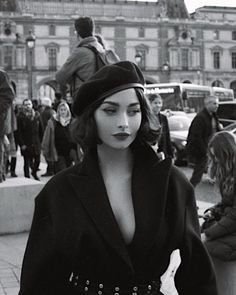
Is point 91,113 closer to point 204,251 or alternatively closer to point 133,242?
point 133,242

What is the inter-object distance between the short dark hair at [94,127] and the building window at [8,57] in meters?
65.2

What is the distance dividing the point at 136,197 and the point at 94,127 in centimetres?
28

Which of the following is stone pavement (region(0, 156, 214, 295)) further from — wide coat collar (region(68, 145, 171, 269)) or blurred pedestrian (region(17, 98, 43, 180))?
blurred pedestrian (region(17, 98, 43, 180))

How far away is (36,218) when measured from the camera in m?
2.14

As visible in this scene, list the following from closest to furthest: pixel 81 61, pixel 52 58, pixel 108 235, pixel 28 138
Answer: pixel 108 235 → pixel 81 61 → pixel 28 138 → pixel 52 58

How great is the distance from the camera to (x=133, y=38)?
7156cm

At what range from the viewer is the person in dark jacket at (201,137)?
9445 millimetres

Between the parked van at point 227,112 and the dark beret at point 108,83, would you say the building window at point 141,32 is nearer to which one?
the parked van at point 227,112

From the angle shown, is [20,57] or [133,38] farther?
[133,38]

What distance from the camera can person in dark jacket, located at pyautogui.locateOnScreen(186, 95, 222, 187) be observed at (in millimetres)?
9445

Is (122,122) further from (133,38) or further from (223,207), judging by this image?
(133,38)

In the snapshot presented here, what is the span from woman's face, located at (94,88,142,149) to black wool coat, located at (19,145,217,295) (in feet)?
0.35

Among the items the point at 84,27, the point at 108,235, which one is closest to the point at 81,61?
the point at 84,27

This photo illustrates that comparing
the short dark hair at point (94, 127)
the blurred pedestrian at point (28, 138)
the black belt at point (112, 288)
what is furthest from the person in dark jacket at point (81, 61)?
the blurred pedestrian at point (28, 138)
